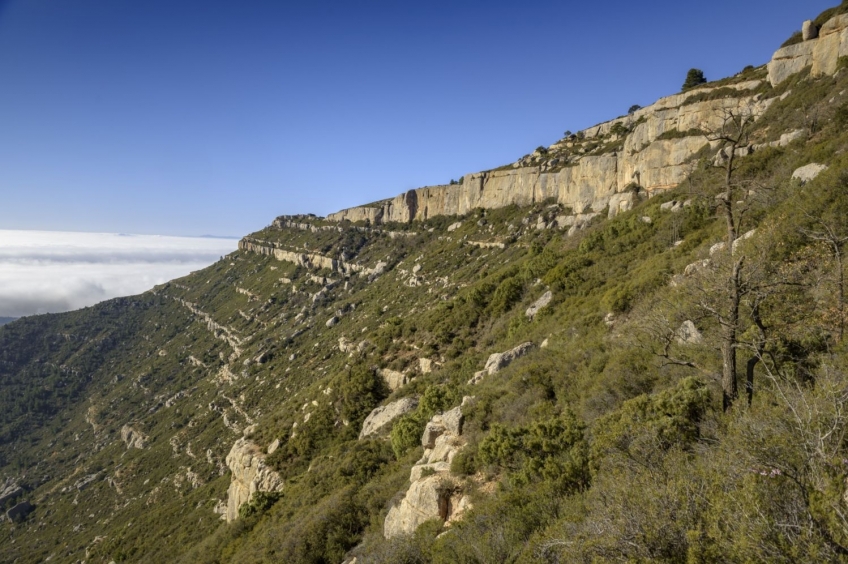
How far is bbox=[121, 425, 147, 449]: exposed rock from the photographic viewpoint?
60.2 metres

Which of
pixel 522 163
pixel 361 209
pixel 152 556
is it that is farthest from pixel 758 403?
pixel 361 209

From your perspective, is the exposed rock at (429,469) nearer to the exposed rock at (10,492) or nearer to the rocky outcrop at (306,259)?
the rocky outcrop at (306,259)

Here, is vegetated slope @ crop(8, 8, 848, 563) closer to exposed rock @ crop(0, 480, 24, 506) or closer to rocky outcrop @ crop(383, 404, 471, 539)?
rocky outcrop @ crop(383, 404, 471, 539)

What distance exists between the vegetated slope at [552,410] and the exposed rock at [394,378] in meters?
0.12

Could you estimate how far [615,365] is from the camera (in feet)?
36.6

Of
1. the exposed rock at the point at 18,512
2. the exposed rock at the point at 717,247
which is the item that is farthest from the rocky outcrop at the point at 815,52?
the exposed rock at the point at 18,512

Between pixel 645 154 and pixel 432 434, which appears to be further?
pixel 645 154

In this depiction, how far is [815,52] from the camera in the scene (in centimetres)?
3111

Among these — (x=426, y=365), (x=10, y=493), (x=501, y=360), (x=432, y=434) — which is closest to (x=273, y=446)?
A: (x=426, y=365)

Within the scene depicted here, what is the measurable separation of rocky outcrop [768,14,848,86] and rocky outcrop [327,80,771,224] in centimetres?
272

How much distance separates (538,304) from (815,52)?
31.7 meters

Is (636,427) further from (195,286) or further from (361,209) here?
(195,286)

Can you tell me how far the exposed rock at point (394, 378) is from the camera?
91.0 feet

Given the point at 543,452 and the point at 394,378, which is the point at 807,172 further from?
the point at 394,378
